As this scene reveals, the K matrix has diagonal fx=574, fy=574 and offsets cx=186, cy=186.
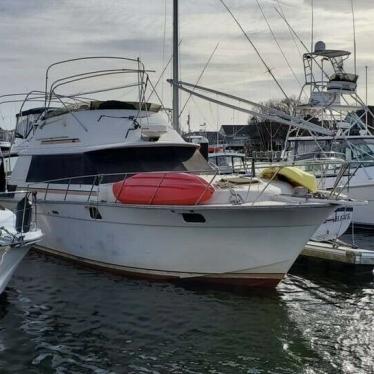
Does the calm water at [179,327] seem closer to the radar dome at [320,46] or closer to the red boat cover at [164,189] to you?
the red boat cover at [164,189]

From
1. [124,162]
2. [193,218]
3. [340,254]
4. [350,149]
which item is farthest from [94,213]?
[350,149]

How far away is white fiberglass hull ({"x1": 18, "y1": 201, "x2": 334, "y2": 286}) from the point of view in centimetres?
916

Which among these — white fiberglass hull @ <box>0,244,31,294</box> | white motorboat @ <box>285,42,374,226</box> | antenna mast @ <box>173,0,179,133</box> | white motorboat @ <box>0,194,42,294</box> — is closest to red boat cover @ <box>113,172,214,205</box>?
white motorboat @ <box>0,194,42,294</box>

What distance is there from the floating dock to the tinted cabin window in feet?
Answer: 8.94

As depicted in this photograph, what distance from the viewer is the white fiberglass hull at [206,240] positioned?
9156 millimetres

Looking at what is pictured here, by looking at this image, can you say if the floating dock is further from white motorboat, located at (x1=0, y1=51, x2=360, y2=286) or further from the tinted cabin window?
the tinted cabin window

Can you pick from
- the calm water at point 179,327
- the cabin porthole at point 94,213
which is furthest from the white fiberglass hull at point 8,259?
the cabin porthole at point 94,213

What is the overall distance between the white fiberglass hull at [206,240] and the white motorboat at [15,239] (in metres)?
1.76

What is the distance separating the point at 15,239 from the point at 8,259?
0.40 meters

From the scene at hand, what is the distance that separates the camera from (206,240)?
9.45 m

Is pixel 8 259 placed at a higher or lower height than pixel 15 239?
lower

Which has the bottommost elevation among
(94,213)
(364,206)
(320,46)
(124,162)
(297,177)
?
(364,206)

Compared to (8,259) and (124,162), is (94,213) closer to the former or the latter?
(124,162)

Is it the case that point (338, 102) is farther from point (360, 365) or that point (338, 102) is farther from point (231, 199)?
point (360, 365)
